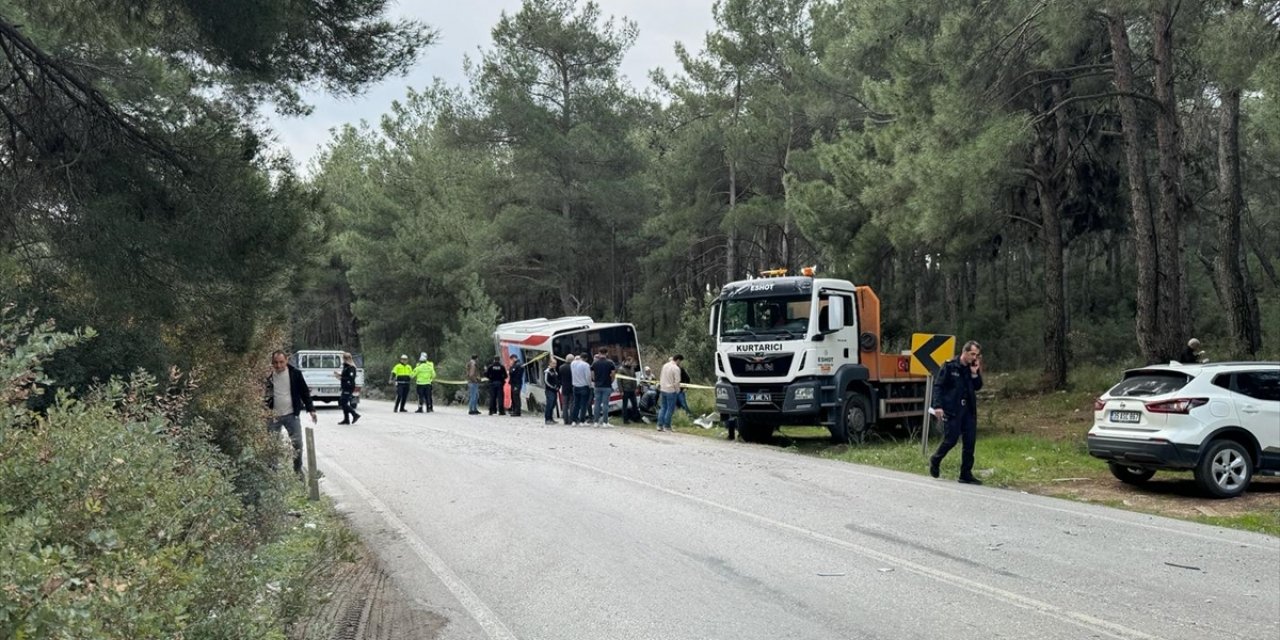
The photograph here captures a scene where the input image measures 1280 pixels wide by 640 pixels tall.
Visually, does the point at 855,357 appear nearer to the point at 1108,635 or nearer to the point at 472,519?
the point at 472,519

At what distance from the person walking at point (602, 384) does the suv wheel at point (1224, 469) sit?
14758 mm

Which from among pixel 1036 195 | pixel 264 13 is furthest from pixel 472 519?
pixel 1036 195

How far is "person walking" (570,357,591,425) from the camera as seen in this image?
24.9 meters

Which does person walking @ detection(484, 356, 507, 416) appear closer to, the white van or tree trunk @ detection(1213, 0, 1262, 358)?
the white van

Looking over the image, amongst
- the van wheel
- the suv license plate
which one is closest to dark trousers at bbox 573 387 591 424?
the van wheel

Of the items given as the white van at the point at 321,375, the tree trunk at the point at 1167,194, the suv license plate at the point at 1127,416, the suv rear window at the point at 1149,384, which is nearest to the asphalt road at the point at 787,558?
the suv license plate at the point at 1127,416

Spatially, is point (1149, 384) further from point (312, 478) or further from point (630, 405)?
point (630, 405)

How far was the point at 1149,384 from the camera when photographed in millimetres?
12422

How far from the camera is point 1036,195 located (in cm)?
2772

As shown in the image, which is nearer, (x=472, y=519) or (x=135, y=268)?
(x=135, y=268)

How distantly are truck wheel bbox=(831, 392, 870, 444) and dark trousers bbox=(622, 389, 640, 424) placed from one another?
819cm

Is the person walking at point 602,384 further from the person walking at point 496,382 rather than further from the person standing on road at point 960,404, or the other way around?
the person standing on road at point 960,404

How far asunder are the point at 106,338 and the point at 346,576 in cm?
355

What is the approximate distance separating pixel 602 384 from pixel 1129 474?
13611 mm
